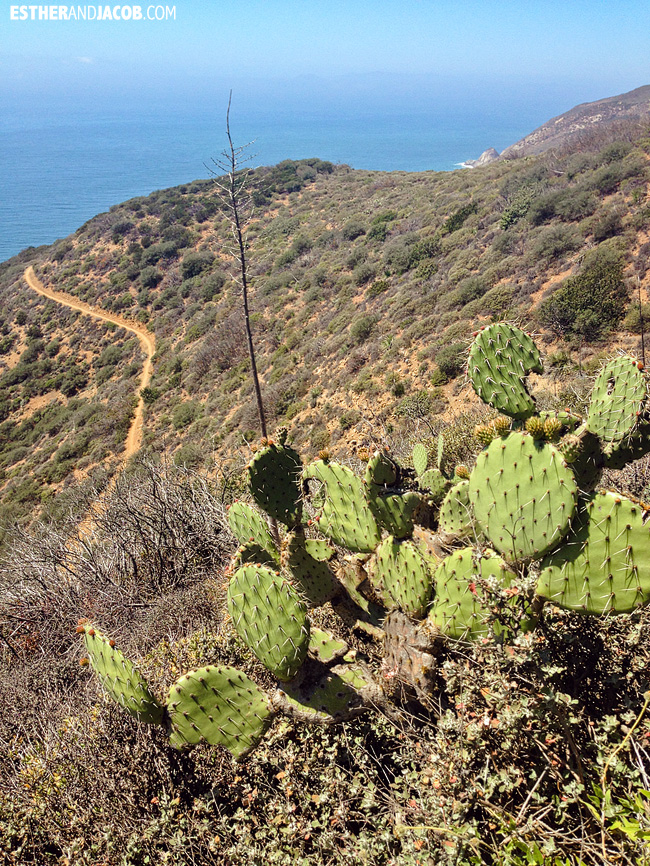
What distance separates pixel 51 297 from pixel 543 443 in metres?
39.7

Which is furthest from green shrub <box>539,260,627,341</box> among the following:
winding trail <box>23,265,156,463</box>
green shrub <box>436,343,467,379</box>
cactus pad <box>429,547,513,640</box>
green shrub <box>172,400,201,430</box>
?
winding trail <box>23,265,156,463</box>

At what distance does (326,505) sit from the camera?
3242 millimetres

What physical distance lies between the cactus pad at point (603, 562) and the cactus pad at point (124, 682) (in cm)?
202

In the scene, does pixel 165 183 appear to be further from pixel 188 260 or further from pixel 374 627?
pixel 374 627

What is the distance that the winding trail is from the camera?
64.1ft

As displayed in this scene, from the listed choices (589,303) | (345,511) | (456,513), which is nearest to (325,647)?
(345,511)

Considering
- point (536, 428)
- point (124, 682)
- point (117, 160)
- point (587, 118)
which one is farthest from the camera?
point (117, 160)

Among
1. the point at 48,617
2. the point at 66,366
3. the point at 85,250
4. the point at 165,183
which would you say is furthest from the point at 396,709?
the point at 165,183

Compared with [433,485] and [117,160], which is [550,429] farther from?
[117,160]

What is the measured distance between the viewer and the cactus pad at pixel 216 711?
2484 mm

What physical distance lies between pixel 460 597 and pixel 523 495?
0.67m

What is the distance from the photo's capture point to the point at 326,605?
4031mm

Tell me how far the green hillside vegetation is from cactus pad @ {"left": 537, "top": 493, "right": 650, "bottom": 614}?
0.34m

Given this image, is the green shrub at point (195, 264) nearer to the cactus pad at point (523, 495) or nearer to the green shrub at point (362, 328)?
the green shrub at point (362, 328)
